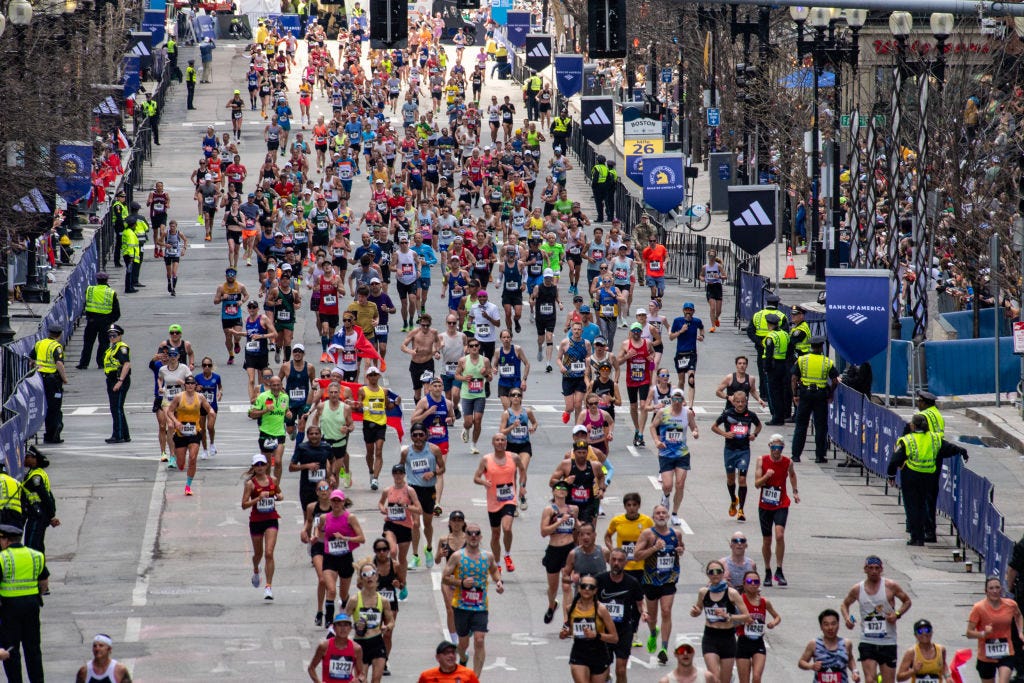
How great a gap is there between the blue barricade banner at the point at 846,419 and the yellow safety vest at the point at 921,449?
13.8 feet

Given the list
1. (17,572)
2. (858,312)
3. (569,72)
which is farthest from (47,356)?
(569,72)

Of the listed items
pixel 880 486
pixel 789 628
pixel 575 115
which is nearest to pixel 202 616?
pixel 789 628

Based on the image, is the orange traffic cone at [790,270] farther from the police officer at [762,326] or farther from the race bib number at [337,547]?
the race bib number at [337,547]

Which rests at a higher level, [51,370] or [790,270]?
[51,370]

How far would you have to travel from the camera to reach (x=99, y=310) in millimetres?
32469

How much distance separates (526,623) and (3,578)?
4.89 metres

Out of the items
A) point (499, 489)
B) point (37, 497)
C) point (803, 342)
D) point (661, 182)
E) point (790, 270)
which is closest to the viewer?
point (37, 497)

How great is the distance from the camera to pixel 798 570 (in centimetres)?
2100

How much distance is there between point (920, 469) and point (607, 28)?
580 cm

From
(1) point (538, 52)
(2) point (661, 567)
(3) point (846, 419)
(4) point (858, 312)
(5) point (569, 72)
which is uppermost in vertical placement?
(1) point (538, 52)

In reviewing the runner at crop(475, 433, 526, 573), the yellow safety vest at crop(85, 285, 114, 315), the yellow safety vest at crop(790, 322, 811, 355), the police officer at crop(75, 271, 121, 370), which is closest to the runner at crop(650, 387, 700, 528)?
the runner at crop(475, 433, 526, 573)

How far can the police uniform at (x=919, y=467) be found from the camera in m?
21.8

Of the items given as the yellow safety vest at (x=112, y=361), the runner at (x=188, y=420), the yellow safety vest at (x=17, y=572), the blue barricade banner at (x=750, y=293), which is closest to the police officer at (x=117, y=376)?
the yellow safety vest at (x=112, y=361)

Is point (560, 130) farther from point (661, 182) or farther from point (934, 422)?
point (934, 422)
